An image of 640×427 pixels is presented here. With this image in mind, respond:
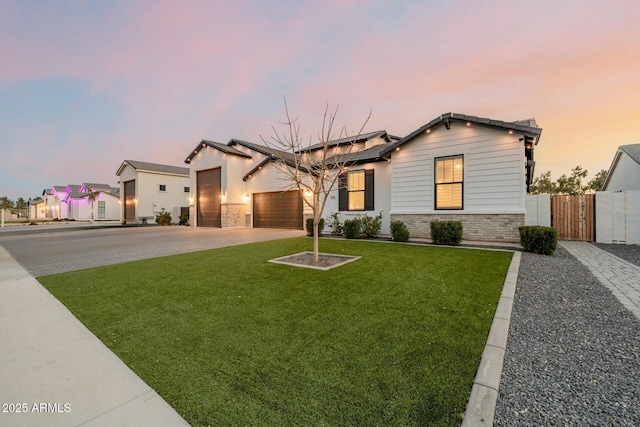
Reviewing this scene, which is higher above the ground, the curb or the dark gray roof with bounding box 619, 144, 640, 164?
the dark gray roof with bounding box 619, 144, 640, 164

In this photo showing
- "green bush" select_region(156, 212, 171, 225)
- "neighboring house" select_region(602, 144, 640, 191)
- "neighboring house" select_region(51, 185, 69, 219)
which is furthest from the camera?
"neighboring house" select_region(51, 185, 69, 219)

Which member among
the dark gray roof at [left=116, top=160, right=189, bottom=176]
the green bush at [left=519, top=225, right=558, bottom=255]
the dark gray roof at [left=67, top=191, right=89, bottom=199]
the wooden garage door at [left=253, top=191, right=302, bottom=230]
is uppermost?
the dark gray roof at [left=116, top=160, right=189, bottom=176]

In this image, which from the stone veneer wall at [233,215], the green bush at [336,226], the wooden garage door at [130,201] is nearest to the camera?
the green bush at [336,226]

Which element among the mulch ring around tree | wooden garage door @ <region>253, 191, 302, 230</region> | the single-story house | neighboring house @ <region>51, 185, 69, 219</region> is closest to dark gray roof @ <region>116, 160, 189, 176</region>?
wooden garage door @ <region>253, 191, 302, 230</region>

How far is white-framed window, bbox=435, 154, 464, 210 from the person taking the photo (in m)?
9.78

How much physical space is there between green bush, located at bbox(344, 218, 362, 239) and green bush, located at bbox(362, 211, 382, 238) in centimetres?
19

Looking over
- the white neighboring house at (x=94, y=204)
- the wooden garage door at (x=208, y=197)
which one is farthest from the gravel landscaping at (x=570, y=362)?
the white neighboring house at (x=94, y=204)

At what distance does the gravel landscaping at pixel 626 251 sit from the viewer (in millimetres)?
6637

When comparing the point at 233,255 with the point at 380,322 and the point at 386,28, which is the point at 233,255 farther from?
the point at 386,28

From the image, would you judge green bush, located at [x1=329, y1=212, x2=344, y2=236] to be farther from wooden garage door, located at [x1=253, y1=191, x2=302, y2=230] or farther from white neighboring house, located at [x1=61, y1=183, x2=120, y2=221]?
white neighboring house, located at [x1=61, y1=183, x2=120, y2=221]

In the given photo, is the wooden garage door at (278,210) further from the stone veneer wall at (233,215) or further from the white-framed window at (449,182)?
the white-framed window at (449,182)

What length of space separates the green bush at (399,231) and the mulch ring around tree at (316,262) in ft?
12.0

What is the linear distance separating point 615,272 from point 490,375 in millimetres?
5941

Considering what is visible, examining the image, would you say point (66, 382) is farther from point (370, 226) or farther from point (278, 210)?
point (278, 210)
